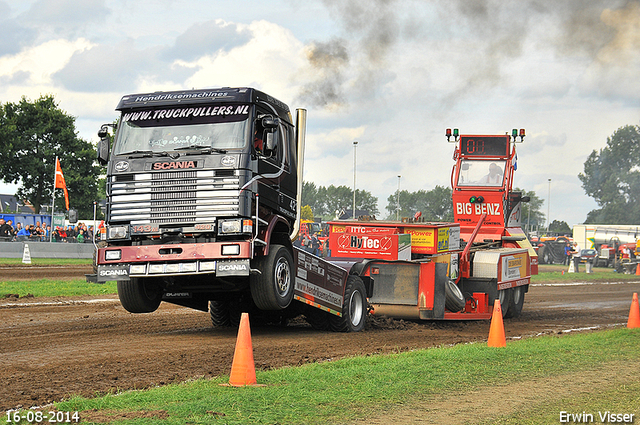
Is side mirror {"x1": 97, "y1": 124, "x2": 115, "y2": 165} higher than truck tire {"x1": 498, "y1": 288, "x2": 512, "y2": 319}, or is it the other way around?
side mirror {"x1": 97, "y1": 124, "x2": 115, "y2": 165}

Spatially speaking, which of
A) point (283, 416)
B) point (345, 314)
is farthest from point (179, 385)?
point (345, 314)

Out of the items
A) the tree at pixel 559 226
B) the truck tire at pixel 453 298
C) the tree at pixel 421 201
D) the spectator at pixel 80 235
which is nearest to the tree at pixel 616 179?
the tree at pixel 559 226

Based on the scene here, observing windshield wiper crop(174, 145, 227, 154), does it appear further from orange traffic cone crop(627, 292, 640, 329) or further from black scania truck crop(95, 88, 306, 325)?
orange traffic cone crop(627, 292, 640, 329)

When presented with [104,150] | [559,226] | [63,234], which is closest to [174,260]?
[104,150]

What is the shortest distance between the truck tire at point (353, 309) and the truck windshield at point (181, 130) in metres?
4.17

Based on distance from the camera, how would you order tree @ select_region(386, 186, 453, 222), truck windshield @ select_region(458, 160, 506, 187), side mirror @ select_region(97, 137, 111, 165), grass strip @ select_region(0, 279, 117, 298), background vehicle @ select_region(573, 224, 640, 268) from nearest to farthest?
side mirror @ select_region(97, 137, 111, 165), grass strip @ select_region(0, 279, 117, 298), truck windshield @ select_region(458, 160, 506, 187), background vehicle @ select_region(573, 224, 640, 268), tree @ select_region(386, 186, 453, 222)

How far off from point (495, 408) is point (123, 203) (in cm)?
620

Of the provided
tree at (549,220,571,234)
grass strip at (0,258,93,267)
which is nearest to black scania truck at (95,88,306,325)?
grass strip at (0,258,93,267)

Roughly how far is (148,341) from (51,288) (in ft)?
33.4

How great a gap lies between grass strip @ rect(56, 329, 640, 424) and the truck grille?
2.71m

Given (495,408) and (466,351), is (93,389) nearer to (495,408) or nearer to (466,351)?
(495,408)

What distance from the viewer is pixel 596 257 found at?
4981 centimetres

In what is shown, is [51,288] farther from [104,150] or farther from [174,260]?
[174,260]

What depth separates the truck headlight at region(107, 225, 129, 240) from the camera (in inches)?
418
